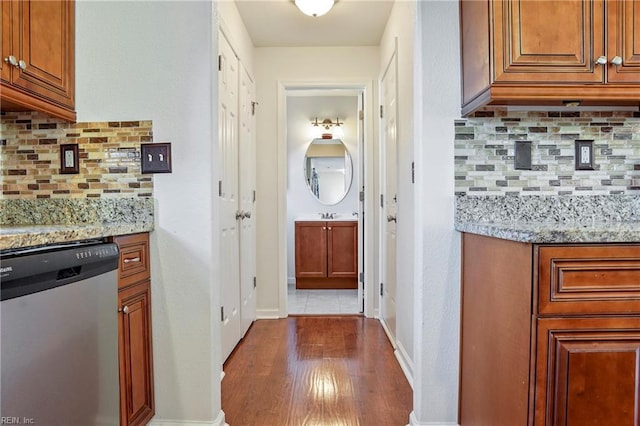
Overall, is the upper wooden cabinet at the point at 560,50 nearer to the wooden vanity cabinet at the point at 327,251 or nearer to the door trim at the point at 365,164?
the door trim at the point at 365,164

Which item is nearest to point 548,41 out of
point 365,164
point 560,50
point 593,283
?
point 560,50

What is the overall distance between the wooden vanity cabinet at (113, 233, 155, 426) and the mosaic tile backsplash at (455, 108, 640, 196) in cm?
127

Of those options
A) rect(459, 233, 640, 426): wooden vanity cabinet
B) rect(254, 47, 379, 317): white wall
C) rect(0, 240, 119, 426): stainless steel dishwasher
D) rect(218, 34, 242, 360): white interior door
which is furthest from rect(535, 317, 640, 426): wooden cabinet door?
rect(254, 47, 379, 317): white wall

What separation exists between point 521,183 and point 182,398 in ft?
5.30

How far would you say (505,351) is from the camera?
1.20 metres

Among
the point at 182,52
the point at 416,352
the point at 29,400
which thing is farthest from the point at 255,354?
the point at 182,52

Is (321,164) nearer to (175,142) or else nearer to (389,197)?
(389,197)

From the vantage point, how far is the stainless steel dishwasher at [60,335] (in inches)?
36.0

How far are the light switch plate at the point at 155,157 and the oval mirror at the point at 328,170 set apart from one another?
3.30 meters

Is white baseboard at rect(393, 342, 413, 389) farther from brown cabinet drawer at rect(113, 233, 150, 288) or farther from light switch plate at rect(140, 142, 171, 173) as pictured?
light switch plate at rect(140, 142, 171, 173)

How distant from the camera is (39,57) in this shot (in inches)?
56.8

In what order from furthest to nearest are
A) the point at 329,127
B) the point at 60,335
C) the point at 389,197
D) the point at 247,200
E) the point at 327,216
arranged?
the point at 329,127 → the point at 327,216 → the point at 247,200 → the point at 389,197 → the point at 60,335

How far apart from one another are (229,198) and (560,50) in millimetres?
1834

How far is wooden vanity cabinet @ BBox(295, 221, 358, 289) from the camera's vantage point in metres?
4.39
